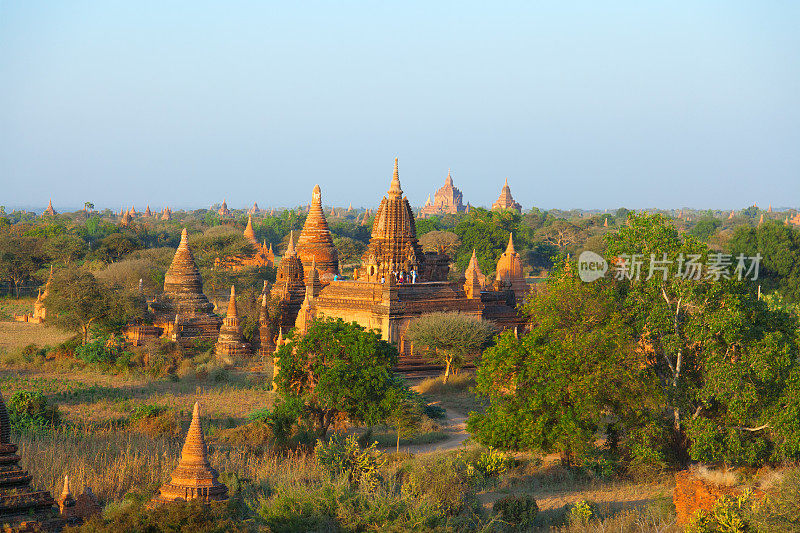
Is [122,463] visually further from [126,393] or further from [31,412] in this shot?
[126,393]

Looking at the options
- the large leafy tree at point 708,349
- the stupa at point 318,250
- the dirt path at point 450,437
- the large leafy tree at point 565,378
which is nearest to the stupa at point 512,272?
the stupa at point 318,250

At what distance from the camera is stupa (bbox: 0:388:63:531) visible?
12.3 m

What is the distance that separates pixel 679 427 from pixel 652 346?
1659mm

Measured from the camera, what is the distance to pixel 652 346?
1997cm

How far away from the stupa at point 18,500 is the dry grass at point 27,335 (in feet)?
81.0

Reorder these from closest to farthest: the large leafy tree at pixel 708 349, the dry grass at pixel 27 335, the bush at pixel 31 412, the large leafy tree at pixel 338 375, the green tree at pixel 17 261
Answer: the large leafy tree at pixel 708 349, the large leafy tree at pixel 338 375, the bush at pixel 31 412, the dry grass at pixel 27 335, the green tree at pixel 17 261

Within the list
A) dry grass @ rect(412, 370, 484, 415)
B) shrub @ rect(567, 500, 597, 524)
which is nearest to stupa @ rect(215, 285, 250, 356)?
dry grass @ rect(412, 370, 484, 415)

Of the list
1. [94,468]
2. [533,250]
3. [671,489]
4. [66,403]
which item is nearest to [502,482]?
[671,489]

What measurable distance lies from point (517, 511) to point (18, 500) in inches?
308

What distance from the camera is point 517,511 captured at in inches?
645

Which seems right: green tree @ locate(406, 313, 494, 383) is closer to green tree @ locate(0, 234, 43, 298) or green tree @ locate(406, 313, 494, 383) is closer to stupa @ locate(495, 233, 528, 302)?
stupa @ locate(495, 233, 528, 302)

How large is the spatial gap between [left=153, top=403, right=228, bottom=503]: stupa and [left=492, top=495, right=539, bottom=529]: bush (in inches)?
188

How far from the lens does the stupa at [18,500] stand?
12.3 metres

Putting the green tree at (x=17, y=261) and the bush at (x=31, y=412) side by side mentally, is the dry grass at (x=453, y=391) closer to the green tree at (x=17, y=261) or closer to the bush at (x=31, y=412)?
the bush at (x=31, y=412)
